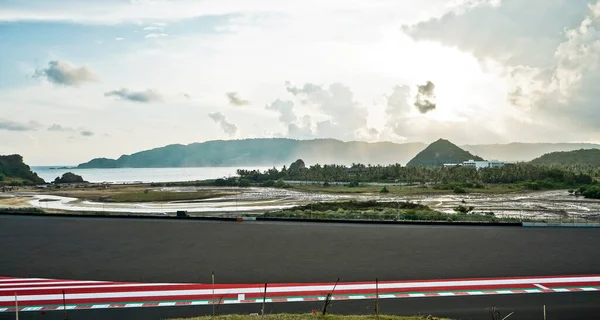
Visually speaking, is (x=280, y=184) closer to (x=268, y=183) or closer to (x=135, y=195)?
(x=268, y=183)

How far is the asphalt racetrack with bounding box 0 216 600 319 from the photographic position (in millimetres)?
6898

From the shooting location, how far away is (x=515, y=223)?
16562 millimetres

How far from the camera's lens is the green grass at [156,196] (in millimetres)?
41000

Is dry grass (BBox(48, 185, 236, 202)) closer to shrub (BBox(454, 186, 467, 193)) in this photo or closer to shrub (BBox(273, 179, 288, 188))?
shrub (BBox(273, 179, 288, 188))

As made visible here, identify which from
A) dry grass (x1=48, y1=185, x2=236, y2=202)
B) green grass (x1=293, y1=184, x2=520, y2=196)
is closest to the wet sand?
dry grass (x1=48, y1=185, x2=236, y2=202)

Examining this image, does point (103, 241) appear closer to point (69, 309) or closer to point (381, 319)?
point (69, 309)

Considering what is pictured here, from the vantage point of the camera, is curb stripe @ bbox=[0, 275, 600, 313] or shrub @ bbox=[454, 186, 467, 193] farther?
shrub @ bbox=[454, 186, 467, 193]

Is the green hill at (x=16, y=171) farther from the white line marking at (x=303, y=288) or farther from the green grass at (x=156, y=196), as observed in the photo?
the white line marking at (x=303, y=288)

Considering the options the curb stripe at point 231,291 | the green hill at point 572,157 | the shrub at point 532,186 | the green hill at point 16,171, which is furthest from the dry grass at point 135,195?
the green hill at point 572,157

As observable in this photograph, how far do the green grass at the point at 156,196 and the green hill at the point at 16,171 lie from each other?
1487 centimetres

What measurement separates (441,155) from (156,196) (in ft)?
298

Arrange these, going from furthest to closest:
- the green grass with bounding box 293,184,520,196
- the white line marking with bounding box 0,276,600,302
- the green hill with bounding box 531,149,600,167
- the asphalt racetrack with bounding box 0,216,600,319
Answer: the green hill with bounding box 531,149,600,167 < the green grass with bounding box 293,184,520,196 < the white line marking with bounding box 0,276,600,302 < the asphalt racetrack with bounding box 0,216,600,319

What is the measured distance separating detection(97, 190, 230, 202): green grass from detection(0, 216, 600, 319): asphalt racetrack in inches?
953

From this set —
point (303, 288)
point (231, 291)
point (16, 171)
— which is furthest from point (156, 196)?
point (303, 288)
